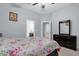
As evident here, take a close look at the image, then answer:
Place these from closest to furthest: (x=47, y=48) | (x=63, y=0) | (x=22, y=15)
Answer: (x=63, y=0), (x=22, y=15), (x=47, y=48)

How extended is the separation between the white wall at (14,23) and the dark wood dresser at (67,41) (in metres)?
0.37

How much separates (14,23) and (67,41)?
83 cm

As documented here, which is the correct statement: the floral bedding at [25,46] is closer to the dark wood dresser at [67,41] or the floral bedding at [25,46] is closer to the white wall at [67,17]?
the dark wood dresser at [67,41]

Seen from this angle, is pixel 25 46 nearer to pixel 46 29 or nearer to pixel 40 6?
pixel 46 29

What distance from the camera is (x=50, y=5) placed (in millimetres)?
1286

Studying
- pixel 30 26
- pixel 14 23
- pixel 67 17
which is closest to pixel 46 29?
pixel 30 26

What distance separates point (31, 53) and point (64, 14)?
2.23 ft

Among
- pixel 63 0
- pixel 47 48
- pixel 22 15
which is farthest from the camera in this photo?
pixel 47 48

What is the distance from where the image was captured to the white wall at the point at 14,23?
1.24m

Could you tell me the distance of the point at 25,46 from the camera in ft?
4.22

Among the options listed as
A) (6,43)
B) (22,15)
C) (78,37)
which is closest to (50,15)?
(22,15)

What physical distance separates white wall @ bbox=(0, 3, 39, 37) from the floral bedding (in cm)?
8

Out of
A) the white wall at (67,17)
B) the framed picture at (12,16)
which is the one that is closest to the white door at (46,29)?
the white wall at (67,17)

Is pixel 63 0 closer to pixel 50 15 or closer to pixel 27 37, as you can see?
pixel 50 15
